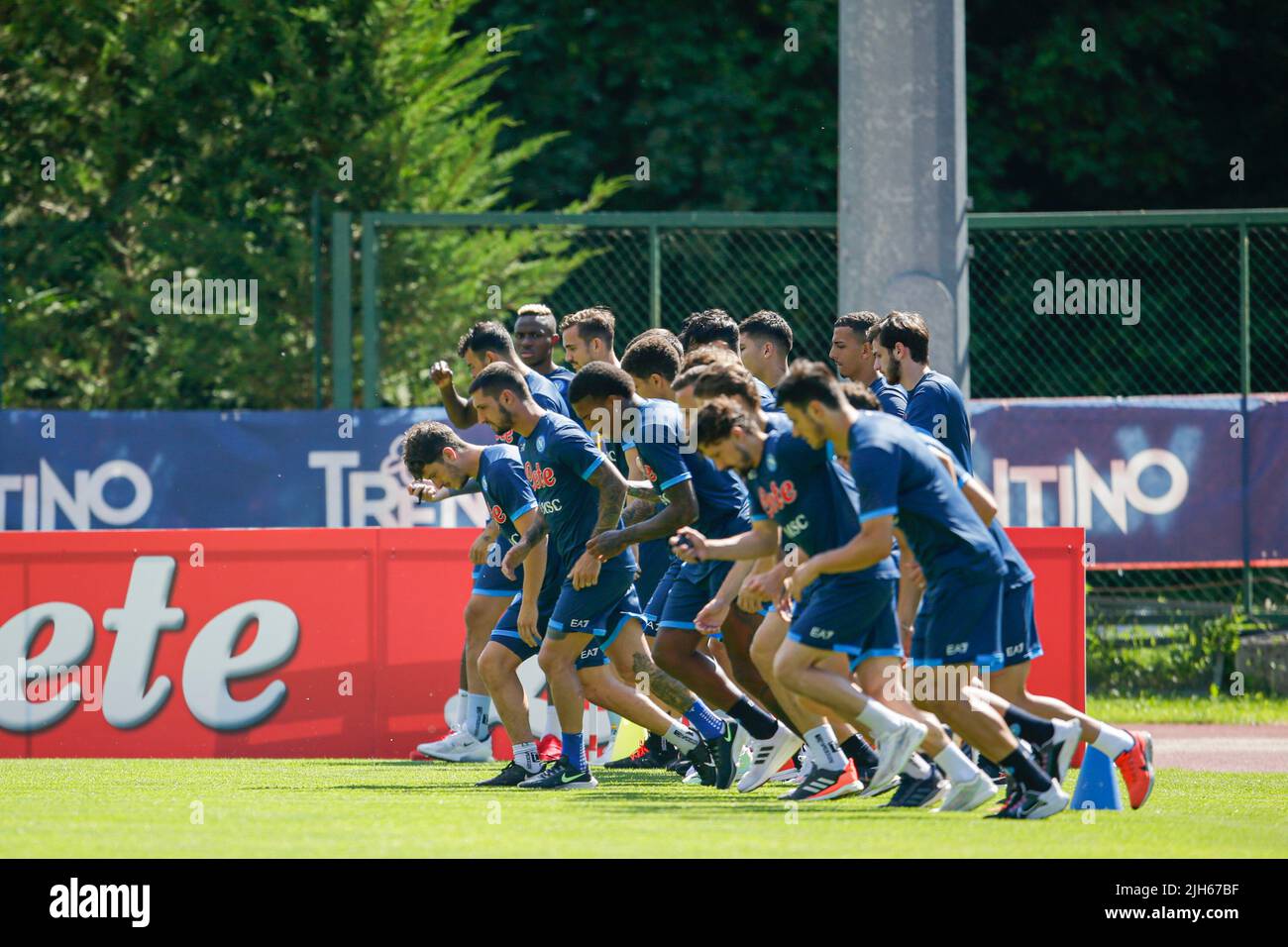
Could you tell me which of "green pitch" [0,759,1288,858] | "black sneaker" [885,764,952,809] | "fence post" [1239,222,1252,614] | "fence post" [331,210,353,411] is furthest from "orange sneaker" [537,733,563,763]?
"fence post" [1239,222,1252,614]

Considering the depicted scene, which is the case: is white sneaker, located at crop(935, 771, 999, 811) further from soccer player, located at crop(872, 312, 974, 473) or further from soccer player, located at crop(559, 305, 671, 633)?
soccer player, located at crop(559, 305, 671, 633)

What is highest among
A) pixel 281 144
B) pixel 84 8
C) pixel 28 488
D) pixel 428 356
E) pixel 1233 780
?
pixel 84 8

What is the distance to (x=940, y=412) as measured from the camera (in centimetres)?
978

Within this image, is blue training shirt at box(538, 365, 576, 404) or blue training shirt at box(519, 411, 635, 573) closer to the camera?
blue training shirt at box(519, 411, 635, 573)

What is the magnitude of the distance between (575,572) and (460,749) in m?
2.58

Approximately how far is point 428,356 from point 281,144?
261 centimetres

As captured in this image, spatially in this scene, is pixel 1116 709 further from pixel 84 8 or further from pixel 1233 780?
pixel 84 8

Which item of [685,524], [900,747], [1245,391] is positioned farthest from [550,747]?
[1245,391]

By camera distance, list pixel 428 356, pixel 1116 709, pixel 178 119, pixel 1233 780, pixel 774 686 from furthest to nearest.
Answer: pixel 178 119 → pixel 428 356 → pixel 1116 709 → pixel 1233 780 → pixel 774 686

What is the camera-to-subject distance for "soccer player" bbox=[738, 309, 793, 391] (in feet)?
34.8

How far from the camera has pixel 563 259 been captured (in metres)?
18.1

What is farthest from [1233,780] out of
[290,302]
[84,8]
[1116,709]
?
[84,8]

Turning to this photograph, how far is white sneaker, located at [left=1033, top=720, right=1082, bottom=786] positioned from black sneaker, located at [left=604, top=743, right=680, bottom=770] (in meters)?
2.82

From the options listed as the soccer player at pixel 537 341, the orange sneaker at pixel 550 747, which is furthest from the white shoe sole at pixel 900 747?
the soccer player at pixel 537 341
